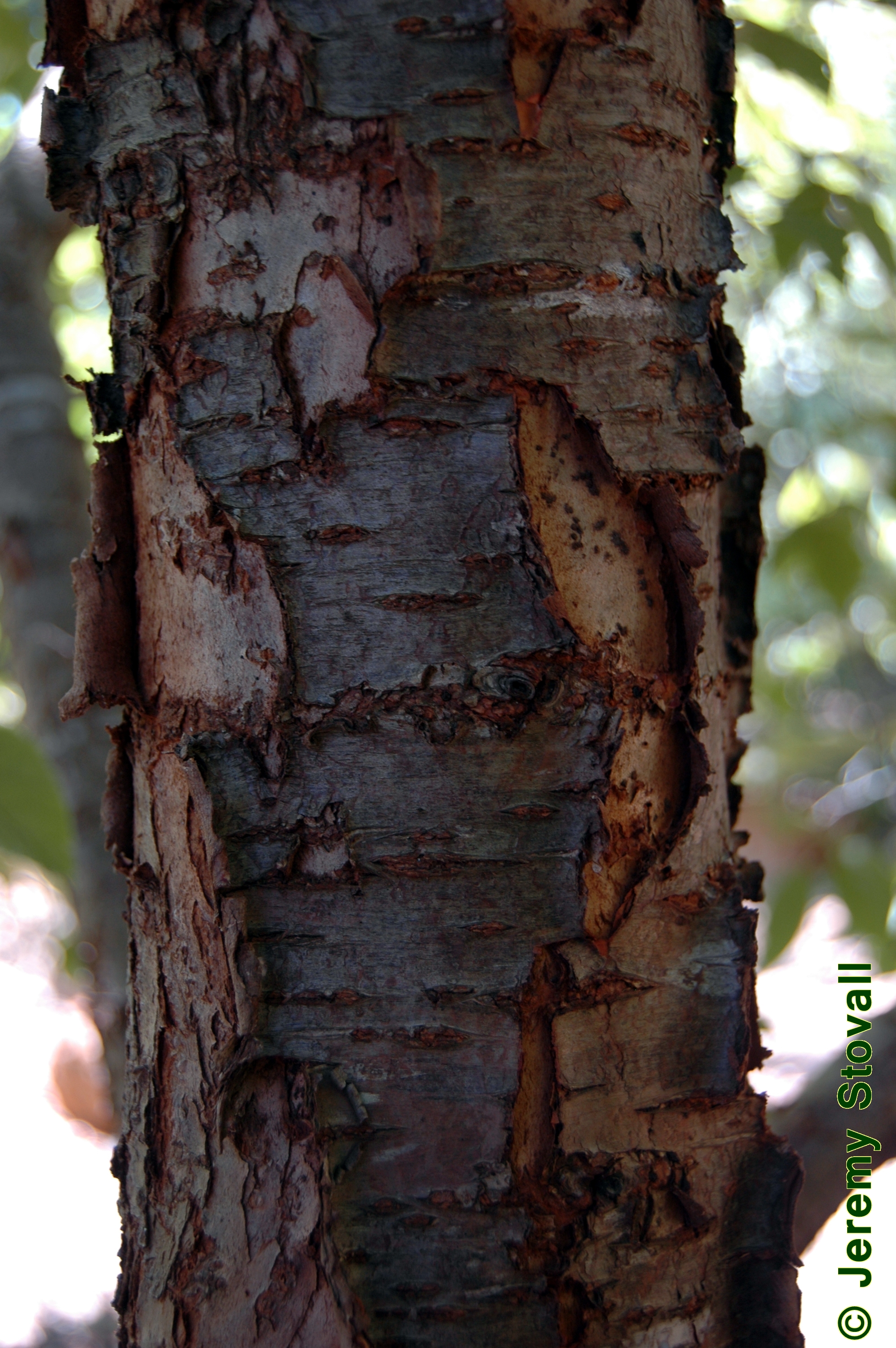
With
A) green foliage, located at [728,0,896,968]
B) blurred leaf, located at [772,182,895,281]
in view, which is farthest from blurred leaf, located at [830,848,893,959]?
blurred leaf, located at [772,182,895,281]

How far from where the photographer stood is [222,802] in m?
0.43

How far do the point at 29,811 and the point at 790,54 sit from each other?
877 millimetres

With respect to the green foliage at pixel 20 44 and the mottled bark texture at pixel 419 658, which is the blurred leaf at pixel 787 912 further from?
the green foliage at pixel 20 44

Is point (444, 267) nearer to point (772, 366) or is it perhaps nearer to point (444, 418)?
point (444, 418)

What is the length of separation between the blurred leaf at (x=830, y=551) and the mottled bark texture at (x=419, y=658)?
0.75m

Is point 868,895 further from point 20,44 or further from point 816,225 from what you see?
point 20,44

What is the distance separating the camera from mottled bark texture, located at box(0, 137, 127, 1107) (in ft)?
3.27

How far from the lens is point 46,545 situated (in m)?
1.06

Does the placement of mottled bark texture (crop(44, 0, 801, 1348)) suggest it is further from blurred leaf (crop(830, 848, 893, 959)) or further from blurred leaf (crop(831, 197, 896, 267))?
blurred leaf (crop(830, 848, 893, 959))

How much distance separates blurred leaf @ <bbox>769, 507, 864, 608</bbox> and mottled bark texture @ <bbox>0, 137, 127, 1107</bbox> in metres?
0.77

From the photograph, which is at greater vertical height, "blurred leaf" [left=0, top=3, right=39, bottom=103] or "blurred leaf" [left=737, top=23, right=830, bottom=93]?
"blurred leaf" [left=0, top=3, right=39, bottom=103]

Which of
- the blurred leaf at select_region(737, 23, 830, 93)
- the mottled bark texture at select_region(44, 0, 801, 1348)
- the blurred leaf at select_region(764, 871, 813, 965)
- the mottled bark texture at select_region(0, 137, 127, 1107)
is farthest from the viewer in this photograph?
the blurred leaf at select_region(764, 871, 813, 965)

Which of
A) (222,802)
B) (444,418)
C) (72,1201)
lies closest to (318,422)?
(444,418)

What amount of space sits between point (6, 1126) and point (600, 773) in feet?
14.1
